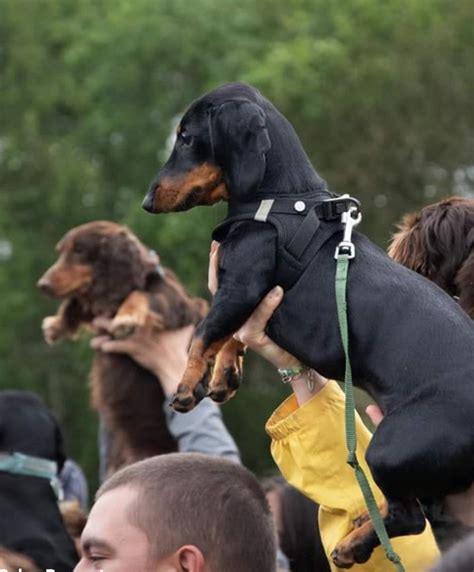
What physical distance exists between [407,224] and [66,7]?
32.7 meters

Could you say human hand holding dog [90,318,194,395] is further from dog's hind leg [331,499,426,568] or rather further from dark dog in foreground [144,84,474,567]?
dog's hind leg [331,499,426,568]

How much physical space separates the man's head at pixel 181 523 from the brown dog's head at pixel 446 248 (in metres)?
0.84

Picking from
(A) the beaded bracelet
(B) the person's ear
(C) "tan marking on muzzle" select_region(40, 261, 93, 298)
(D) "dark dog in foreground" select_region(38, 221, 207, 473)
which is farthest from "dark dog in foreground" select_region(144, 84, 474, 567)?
(C) "tan marking on muzzle" select_region(40, 261, 93, 298)

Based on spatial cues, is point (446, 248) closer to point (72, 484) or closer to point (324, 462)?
point (324, 462)

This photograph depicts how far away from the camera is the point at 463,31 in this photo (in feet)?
99.4

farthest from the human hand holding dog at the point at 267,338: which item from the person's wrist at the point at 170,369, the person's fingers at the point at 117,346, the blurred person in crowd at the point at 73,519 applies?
the person's fingers at the point at 117,346

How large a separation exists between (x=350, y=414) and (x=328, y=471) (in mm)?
245

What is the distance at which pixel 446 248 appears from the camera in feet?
13.1

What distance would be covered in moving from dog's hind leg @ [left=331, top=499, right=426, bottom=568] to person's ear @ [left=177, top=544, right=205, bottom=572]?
383mm

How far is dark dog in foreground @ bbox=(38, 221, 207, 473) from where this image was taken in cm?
702

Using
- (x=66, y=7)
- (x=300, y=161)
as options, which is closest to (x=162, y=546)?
(x=300, y=161)

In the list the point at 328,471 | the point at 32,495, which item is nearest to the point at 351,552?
the point at 328,471

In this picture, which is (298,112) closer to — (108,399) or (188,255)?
(188,255)

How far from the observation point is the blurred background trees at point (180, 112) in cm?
2803
